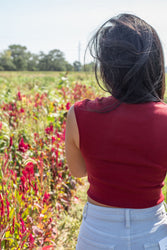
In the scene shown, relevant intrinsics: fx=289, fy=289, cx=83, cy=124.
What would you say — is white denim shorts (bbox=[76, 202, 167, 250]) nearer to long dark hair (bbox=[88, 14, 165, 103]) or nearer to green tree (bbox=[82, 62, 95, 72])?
long dark hair (bbox=[88, 14, 165, 103])

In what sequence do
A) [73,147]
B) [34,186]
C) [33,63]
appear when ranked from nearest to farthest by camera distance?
[73,147], [34,186], [33,63]

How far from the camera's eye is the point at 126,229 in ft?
3.17

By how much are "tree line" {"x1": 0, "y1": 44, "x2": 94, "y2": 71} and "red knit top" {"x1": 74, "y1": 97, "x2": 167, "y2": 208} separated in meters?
48.2

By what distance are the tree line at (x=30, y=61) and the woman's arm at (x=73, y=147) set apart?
→ 4795 cm

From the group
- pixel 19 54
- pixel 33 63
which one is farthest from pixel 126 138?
pixel 19 54

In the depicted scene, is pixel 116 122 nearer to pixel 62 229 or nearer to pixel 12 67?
pixel 62 229

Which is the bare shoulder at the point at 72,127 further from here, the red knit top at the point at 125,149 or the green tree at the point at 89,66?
the green tree at the point at 89,66

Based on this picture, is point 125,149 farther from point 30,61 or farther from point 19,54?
point 19,54

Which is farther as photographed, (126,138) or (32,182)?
(32,182)

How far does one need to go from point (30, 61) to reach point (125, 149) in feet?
221

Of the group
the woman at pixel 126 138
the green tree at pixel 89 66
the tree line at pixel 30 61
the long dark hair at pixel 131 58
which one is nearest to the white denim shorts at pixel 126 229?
the woman at pixel 126 138

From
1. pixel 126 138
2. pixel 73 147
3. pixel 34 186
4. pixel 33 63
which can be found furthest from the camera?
pixel 33 63

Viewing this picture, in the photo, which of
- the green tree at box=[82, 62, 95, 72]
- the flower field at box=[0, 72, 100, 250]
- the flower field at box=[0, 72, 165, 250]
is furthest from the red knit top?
the flower field at box=[0, 72, 100, 250]

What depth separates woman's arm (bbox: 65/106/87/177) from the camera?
0.97 m
